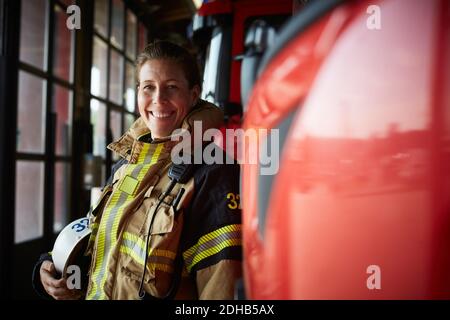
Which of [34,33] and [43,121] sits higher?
[34,33]

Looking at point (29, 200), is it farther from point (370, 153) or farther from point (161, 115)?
point (370, 153)

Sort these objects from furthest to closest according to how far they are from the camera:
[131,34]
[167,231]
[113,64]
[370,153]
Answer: [131,34] → [113,64] → [167,231] → [370,153]

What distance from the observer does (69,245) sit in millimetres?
1212

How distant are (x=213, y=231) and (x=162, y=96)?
40 cm

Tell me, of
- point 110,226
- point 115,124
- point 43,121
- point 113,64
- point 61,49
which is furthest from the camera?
point 115,124

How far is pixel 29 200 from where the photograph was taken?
3.38 m

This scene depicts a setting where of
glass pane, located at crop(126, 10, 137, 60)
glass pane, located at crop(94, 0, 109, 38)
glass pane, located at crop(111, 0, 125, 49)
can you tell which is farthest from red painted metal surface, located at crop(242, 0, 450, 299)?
glass pane, located at crop(126, 10, 137, 60)

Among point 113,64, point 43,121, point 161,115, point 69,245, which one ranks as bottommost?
point 69,245

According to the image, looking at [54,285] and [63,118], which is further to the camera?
[63,118]

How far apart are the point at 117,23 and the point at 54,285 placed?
4.55 m

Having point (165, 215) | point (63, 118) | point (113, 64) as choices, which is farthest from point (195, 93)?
point (113, 64)

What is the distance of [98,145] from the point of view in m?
4.20

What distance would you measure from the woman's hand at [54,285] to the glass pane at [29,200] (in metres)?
2.02

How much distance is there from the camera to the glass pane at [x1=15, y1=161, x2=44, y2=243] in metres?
3.14
